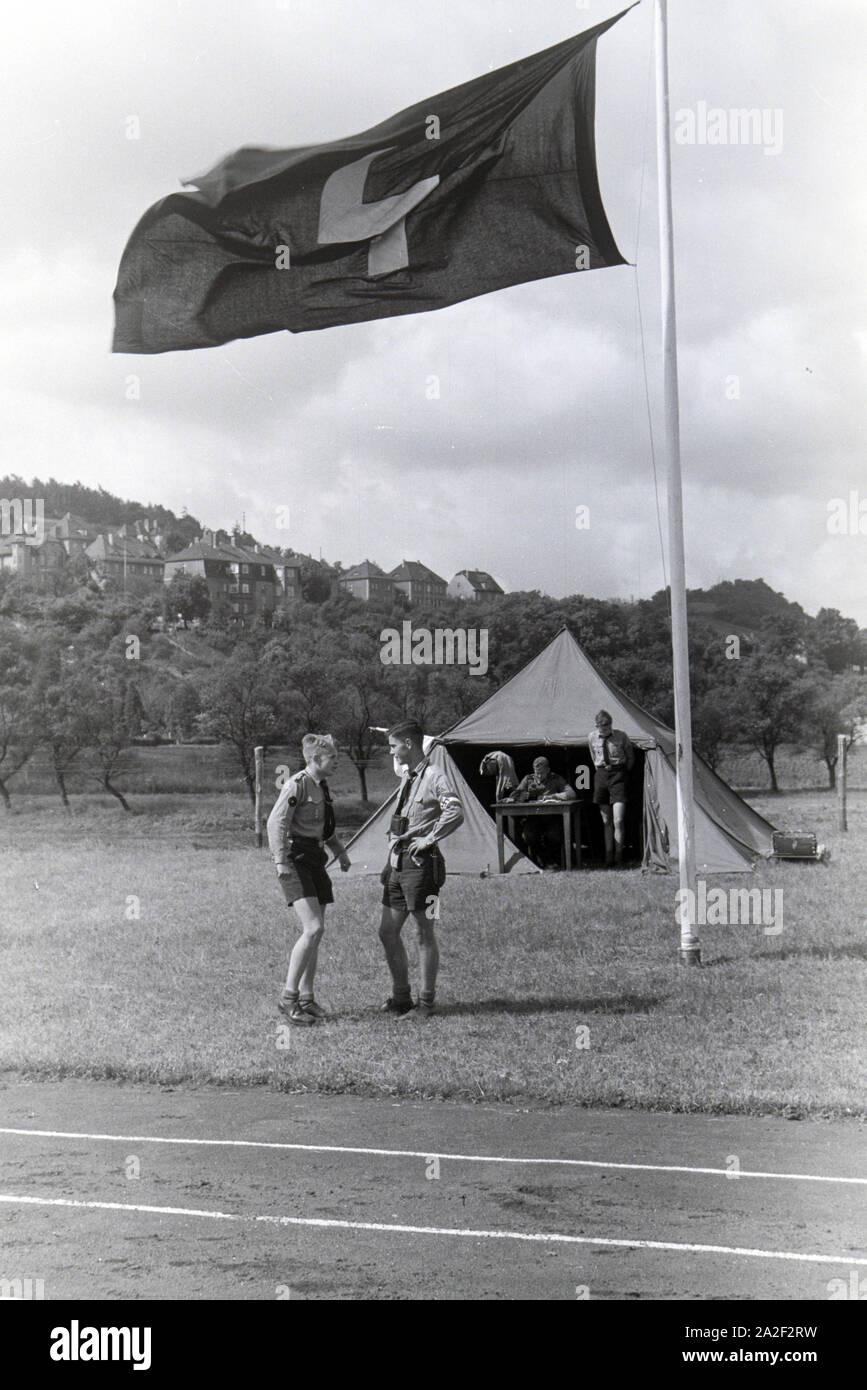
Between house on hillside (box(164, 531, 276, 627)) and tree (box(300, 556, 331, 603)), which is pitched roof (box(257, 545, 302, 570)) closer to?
house on hillside (box(164, 531, 276, 627))

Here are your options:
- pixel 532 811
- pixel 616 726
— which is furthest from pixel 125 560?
pixel 616 726

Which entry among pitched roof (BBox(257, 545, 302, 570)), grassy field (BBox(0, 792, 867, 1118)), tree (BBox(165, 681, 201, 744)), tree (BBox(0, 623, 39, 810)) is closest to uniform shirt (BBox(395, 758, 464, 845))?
grassy field (BBox(0, 792, 867, 1118))

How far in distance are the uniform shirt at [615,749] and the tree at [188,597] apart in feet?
31.9

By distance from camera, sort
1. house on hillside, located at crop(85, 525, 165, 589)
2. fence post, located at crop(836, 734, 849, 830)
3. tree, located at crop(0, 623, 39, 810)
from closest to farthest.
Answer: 1. fence post, located at crop(836, 734, 849, 830)
2. tree, located at crop(0, 623, 39, 810)
3. house on hillside, located at crop(85, 525, 165, 589)

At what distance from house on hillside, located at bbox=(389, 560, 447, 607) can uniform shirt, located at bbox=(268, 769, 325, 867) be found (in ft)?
35.3

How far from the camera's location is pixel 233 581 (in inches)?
1006

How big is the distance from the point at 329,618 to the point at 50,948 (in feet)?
40.0

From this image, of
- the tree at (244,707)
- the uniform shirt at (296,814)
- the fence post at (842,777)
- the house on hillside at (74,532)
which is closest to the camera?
the uniform shirt at (296,814)

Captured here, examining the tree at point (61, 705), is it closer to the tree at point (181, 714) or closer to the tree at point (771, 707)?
the tree at point (181, 714)

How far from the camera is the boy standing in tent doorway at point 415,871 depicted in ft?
28.9

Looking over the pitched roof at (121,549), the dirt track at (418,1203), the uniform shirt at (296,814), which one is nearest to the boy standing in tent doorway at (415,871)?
the uniform shirt at (296,814)

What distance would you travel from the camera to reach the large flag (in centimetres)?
1012
